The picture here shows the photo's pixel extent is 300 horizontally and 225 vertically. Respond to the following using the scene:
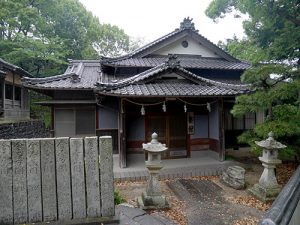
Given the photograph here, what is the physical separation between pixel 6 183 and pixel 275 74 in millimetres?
8397

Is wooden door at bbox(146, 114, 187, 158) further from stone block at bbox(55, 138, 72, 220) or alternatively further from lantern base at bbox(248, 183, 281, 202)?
stone block at bbox(55, 138, 72, 220)

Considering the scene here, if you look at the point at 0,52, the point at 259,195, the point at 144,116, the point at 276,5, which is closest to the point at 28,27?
the point at 0,52

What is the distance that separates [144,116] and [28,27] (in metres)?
23.2

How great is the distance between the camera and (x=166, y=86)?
1162 cm

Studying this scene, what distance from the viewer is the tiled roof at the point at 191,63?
45.6 ft

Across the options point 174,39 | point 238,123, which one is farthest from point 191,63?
point 238,123

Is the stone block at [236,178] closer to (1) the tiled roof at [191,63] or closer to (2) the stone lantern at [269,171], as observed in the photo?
(2) the stone lantern at [269,171]

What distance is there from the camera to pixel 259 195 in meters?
7.46

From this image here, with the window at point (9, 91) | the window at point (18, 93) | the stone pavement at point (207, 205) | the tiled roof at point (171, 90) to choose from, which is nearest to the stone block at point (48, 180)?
the stone pavement at point (207, 205)

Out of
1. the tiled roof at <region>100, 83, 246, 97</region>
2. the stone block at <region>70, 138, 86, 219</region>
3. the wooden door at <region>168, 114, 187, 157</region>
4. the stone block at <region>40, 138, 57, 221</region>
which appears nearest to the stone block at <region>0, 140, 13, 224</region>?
the stone block at <region>40, 138, 57, 221</region>

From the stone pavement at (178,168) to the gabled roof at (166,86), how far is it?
10.9 ft

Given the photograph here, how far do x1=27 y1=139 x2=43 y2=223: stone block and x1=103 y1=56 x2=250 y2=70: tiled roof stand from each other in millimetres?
11486

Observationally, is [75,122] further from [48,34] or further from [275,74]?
[48,34]

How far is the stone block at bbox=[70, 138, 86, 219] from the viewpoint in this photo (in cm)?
254
